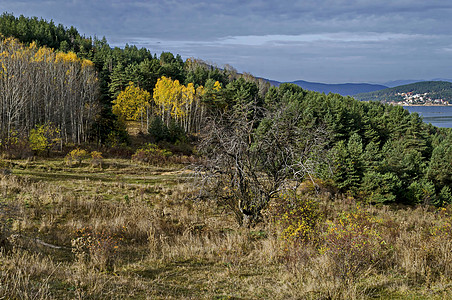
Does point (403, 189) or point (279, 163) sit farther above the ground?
point (279, 163)

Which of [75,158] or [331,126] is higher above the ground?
[331,126]

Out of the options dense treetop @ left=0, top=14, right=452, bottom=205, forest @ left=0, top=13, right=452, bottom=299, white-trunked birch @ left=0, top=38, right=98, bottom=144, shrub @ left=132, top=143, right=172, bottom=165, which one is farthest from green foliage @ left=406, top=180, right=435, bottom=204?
white-trunked birch @ left=0, top=38, right=98, bottom=144

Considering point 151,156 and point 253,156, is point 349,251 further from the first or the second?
point 151,156

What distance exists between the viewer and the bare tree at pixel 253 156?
1007 cm

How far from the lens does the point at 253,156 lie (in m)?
11.0

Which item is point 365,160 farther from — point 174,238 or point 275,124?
point 174,238

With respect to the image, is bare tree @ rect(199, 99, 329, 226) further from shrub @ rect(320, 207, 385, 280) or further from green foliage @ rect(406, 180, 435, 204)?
green foliage @ rect(406, 180, 435, 204)

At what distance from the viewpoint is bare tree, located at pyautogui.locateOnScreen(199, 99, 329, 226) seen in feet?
33.0

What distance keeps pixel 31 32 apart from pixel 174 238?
96.4 m

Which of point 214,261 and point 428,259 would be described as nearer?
point 428,259

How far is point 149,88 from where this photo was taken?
2430 inches

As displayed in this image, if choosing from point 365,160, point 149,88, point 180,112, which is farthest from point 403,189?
point 149,88

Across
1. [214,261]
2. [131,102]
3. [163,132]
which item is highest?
[131,102]

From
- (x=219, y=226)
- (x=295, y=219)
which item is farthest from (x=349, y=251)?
(x=219, y=226)
